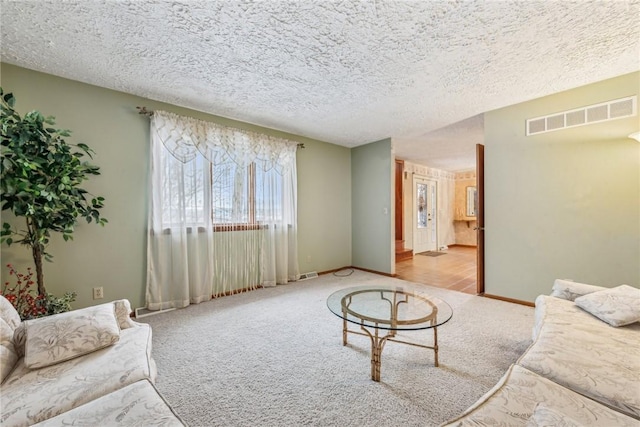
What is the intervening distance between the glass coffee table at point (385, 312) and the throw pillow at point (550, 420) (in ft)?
2.62

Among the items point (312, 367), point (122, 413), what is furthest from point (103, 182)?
point (312, 367)

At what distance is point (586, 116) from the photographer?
266 centimetres

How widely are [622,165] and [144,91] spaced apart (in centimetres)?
504

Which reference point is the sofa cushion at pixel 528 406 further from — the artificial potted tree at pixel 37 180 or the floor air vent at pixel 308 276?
the floor air vent at pixel 308 276

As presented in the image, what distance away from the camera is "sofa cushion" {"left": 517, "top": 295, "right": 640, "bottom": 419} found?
1.05m

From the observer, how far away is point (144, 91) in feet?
9.04

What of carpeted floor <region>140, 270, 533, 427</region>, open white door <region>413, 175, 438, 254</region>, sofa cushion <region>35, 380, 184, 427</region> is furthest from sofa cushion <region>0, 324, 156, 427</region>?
open white door <region>413, 175, 438, 254</region>

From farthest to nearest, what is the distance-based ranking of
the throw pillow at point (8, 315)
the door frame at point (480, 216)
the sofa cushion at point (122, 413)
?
1. the door frame at point (480, 216)
2. the throw pillow at point (8, 315)
3. the sofa cushion at point (122, 413)

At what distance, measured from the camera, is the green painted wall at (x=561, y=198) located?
8.18 feet

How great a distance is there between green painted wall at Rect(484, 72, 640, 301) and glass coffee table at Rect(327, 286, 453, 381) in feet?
5.76

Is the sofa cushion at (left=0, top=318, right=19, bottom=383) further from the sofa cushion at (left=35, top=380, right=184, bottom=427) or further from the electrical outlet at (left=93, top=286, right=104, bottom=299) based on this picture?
the electrical outlet at (left=93, top=286, right=104, bottom=299)

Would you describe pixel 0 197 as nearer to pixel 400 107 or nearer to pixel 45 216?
pixel 45 216

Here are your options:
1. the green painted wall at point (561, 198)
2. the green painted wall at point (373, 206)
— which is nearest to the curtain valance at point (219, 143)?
the green painted wall at point (373, 206)

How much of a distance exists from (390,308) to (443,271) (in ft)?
11.1
